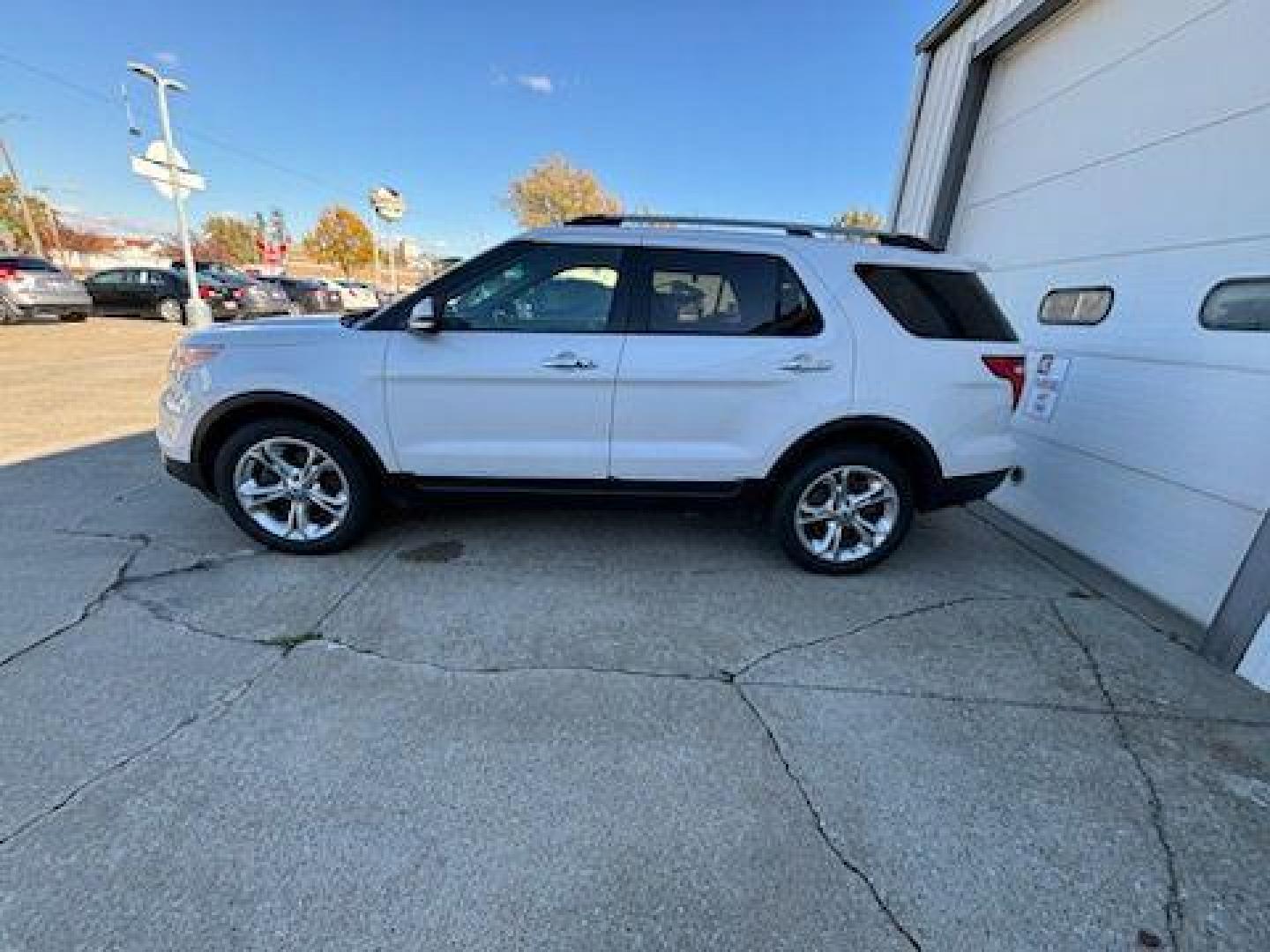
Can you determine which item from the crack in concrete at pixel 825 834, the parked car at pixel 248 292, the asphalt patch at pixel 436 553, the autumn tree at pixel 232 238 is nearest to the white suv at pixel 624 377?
the asphalt patch at pixel 436 553

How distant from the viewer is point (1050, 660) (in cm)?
300

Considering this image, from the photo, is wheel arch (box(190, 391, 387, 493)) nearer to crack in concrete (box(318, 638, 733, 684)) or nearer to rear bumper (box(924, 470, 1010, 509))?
crack in concrete (box(318, 638, 733, 684))

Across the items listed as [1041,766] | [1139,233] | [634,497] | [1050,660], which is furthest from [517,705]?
[1139,233]

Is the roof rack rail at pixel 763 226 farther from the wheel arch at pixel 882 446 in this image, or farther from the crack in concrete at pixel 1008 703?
the crack in concrete at pixel 1008 703

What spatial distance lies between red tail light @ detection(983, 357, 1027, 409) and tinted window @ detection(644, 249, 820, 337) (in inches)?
40.0

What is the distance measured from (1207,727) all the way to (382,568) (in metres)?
3.86

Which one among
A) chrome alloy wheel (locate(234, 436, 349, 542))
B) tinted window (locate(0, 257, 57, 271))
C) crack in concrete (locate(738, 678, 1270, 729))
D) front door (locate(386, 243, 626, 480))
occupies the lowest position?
crack in concrete (locate(738, 678, 1270, 729))

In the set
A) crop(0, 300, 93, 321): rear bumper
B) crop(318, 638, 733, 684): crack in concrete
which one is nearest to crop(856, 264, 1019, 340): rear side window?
crop(318, 638, 733, 684): crack in concrete

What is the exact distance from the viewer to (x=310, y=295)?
2291 cm

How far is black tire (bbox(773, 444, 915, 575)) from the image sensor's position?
3533 millimetres

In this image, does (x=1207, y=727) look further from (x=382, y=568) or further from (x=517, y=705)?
(x=382, y=568)

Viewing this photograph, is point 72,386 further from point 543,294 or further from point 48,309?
point 48,309

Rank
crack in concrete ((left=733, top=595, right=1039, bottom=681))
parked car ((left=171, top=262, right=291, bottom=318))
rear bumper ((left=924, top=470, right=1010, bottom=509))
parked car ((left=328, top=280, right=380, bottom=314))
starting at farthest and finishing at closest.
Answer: parked car ((left=328, top=280, right=380, bottom=314)), parked car ((left=171, top=262, right=291, bottom=318)), rear bumper ((left=924, top=470, right=1010, bottom=509)), crack in concrete ((left=733, top=595, right=1039, bottom=681))

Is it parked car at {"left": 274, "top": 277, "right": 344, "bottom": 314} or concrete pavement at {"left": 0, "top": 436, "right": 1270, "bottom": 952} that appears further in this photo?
parked car at {"left": 274, "top": 277, "right": 344, "bottom": 314}
